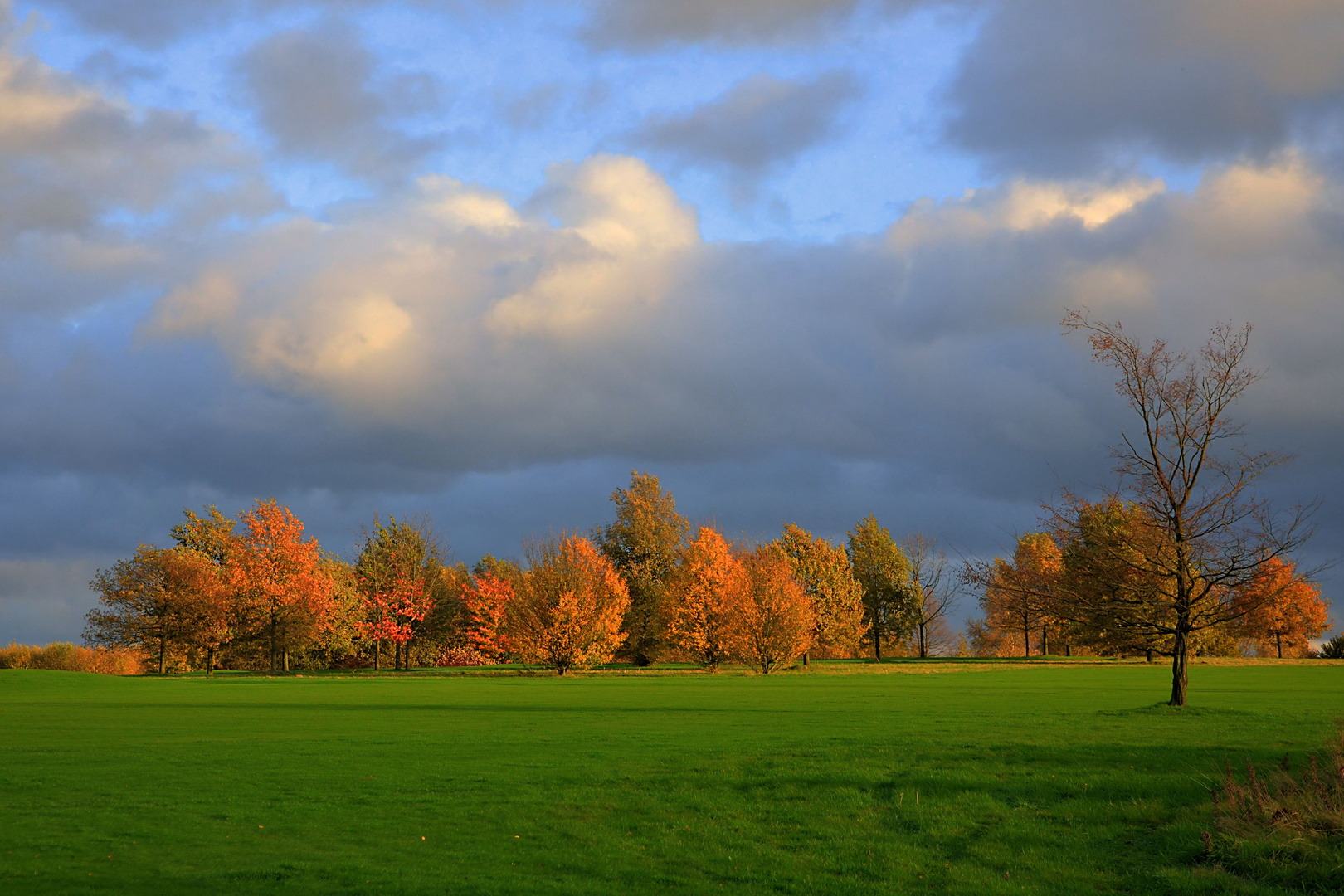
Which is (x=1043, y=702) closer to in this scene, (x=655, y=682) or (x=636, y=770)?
(x=636, y=770)

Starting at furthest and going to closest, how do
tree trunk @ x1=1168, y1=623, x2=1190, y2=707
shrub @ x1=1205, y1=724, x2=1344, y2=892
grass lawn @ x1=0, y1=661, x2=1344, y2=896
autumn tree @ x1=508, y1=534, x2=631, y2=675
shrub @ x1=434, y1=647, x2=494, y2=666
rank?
shrub @ x1=434, y1=647, x2=494, y2=666, autumn tree @ x1=508, y1=534, x2=631, y2=675, tree trunk @ x1=1168, y1=623, x2=1190, y2=707, grass lawn @ x1=0, y1=661, x2=1344, y2=896, shrub @ x1=1205, y1=724, x2=1344, y2=892

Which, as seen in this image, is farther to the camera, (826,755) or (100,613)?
(100,613)

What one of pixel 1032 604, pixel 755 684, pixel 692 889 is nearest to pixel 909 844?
pixel 692 889

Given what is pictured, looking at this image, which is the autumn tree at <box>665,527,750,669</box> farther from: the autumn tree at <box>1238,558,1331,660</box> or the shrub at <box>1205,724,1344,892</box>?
the shrub at <box>1205,724,1344,892</box>

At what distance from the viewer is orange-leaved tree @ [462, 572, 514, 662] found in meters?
65.2

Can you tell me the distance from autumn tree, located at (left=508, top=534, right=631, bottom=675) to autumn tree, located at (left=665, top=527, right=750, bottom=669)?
14.1ft

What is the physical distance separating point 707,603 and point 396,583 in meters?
28.7

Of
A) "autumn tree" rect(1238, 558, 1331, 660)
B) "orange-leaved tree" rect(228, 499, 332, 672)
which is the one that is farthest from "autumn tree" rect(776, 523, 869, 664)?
"orange-leaved tree" rect(228, 499, 332, 672)

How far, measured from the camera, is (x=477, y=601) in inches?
2953

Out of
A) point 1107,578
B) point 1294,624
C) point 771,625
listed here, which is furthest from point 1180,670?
point 1294,624

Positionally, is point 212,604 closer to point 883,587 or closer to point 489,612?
point 489,612

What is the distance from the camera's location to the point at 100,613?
63.7 meters

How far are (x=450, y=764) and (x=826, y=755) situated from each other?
23.0 ft

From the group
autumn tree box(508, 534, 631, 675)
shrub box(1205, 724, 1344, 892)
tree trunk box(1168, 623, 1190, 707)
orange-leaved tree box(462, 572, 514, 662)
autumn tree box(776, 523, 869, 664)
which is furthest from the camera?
autumn tree box(776, 523, 869, 664)
